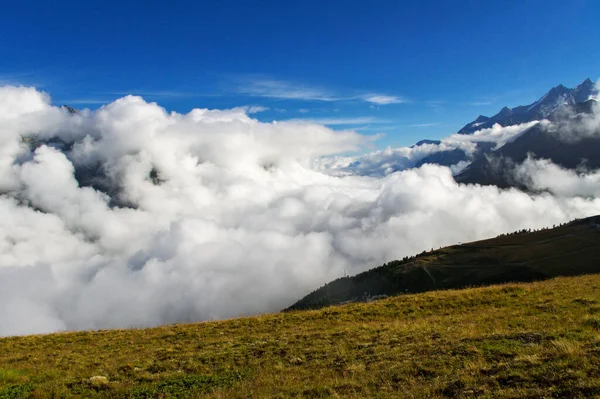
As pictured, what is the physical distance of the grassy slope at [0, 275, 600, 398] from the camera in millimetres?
12312

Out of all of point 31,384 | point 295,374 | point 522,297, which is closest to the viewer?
point 295,374

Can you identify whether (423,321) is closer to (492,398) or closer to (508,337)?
(508,337)

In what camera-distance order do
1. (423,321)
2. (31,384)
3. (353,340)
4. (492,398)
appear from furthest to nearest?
(423,321), (353,340), (31,384), (492,398)

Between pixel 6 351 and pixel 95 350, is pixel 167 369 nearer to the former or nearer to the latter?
pixel 95 350

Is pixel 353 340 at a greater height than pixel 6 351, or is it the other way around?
pixel 6 351

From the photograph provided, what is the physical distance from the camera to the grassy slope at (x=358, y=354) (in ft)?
40.4

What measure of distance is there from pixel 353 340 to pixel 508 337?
868 centimetres

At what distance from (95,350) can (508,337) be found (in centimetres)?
2958

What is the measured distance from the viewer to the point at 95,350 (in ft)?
94.2

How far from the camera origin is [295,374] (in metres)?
16.7

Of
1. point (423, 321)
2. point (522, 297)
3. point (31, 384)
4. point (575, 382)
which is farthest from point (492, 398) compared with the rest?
point (522, 297)

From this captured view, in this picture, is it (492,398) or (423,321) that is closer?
(492,398)

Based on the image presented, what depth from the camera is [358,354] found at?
739 inches

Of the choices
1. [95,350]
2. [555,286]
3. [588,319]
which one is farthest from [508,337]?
[95,350]
